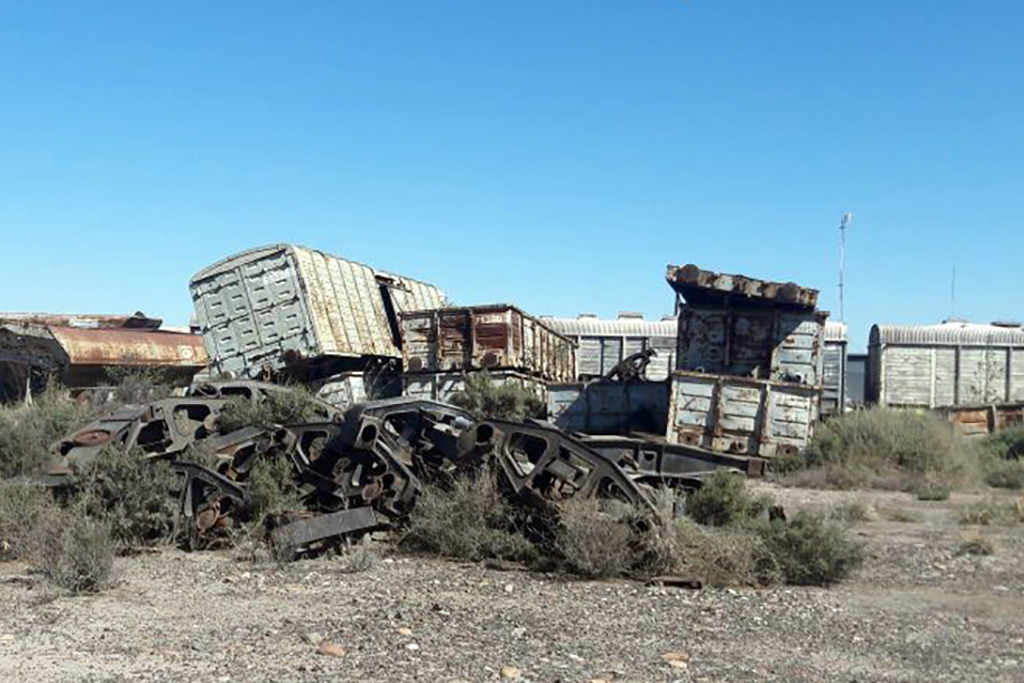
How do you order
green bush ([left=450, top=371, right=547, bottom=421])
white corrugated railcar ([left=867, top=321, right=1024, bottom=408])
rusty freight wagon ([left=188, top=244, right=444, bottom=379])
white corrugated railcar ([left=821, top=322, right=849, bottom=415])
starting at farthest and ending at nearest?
white corrugated railcar ([left=867, top=321, right=1024, bottom=408]), white corrugated railcar ([left=821, top=322, right=849, bottom=415]), rusty freight wagon ([left=188, top=244, right=444, bottom=379]), green bush ([left=450, top=371, right=547, bottom=421])

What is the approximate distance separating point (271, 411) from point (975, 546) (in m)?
7.72

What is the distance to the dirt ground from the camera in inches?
248

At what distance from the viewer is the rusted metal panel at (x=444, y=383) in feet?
69.5

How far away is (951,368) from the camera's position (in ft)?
101

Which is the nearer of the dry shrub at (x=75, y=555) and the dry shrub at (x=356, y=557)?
the dry shrub at (x=75, y=555)

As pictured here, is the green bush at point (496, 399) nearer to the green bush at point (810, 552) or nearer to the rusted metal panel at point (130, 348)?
the rusted metal panel at point (130, 348)

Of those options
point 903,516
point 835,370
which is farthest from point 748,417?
point 835,370

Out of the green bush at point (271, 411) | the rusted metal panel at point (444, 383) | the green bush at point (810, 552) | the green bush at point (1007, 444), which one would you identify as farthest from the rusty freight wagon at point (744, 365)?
the green bush at point (810, 552)

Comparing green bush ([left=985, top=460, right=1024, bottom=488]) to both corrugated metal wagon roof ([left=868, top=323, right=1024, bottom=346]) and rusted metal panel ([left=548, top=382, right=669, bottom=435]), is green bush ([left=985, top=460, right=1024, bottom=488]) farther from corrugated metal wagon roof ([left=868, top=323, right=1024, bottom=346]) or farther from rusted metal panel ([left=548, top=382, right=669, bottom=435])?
corrugated metal wagon roof ([left=868, top=323, right=1024, bottom=346])

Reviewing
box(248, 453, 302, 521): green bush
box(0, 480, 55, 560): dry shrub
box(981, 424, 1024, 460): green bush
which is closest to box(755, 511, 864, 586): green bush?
box(248, 453, 302, 521): green bush

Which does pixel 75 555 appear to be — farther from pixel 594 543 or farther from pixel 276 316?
pixel 276 316

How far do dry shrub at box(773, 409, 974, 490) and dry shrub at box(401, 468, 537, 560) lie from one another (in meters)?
9.18

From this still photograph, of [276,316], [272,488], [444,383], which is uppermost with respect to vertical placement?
[276,316]

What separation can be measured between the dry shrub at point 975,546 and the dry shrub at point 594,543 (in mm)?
4094
